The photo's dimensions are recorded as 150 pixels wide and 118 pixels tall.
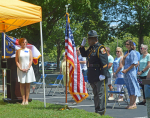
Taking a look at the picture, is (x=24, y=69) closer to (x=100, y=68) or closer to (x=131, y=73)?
(x=100, y=68)

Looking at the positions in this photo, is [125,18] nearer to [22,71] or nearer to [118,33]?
[118,33]

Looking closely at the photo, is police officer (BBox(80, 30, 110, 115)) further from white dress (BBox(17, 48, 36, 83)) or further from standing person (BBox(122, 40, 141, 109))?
white dress (BBox(17, 48, 36, 83))

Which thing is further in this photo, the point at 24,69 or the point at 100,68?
the point at 24,69

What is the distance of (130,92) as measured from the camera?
798cm

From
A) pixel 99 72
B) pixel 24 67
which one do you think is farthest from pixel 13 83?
pixel 99 72

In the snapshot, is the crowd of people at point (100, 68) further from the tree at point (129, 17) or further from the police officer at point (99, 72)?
the tree at point (129, 17)

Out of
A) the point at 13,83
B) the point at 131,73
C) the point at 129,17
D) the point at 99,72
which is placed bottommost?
the point at 13,83

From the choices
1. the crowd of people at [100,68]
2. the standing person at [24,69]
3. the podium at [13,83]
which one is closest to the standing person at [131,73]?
the crowd of people at [100,68]

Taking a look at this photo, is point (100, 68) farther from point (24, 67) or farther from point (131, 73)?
point (24, 67)

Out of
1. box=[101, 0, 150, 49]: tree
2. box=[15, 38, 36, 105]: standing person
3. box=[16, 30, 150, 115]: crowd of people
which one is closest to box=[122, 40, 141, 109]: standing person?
box=[16, 30, 150, 115]: crowd of people

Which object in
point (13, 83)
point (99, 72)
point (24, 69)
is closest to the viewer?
point (99, 72)

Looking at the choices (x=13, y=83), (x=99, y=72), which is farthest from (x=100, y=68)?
(x=13, y=83)

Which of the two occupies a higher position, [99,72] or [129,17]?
[129,17]

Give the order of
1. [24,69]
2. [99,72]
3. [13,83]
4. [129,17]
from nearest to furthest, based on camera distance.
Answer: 1. [99,72]
2. [24,69]
3. [13,83]
4. [129,17]
